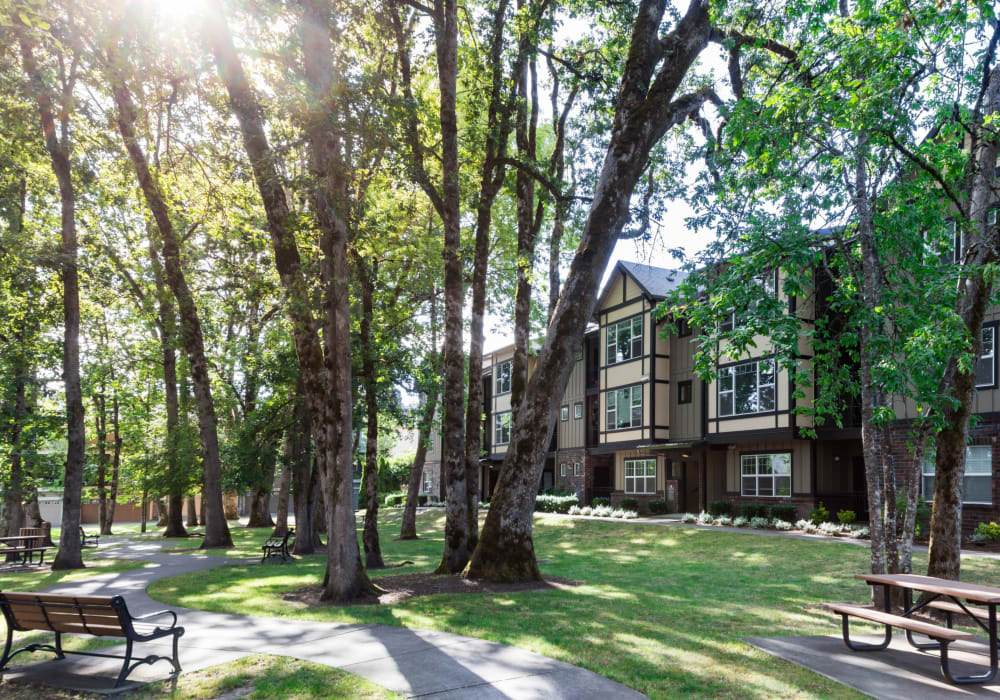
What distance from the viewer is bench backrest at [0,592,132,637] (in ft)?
19.8

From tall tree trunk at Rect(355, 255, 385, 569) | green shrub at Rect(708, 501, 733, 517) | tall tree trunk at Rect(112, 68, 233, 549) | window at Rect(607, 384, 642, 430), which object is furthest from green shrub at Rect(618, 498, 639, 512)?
tall tree trunk at Rect(355, 255, 385, 569)

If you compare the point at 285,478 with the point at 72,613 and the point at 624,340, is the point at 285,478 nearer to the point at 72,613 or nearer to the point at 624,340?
the point at 624,340

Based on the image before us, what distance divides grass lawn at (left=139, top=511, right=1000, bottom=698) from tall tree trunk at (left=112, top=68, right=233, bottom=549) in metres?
5.51

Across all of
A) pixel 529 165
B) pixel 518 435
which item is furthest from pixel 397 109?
pixel 518 435

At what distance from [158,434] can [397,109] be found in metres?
20.6

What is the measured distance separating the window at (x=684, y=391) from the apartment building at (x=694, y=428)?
2.3 inches

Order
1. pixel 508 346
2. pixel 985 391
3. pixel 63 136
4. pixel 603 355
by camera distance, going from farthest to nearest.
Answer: pixel 508 346, pixel 603 355, pixel 985 391, pixel 63 136

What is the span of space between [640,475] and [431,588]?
21.9 m

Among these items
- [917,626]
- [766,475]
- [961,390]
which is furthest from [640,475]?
[917,626]

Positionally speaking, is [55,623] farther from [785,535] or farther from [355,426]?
[785,535]

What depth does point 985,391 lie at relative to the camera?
19.4 meters

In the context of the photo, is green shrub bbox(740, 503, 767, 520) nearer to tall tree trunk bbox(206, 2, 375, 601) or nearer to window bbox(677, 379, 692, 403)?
window bbox(677, 379, 692, 403)

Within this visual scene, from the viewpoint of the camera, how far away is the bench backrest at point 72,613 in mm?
6027

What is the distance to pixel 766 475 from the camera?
25.5 m
